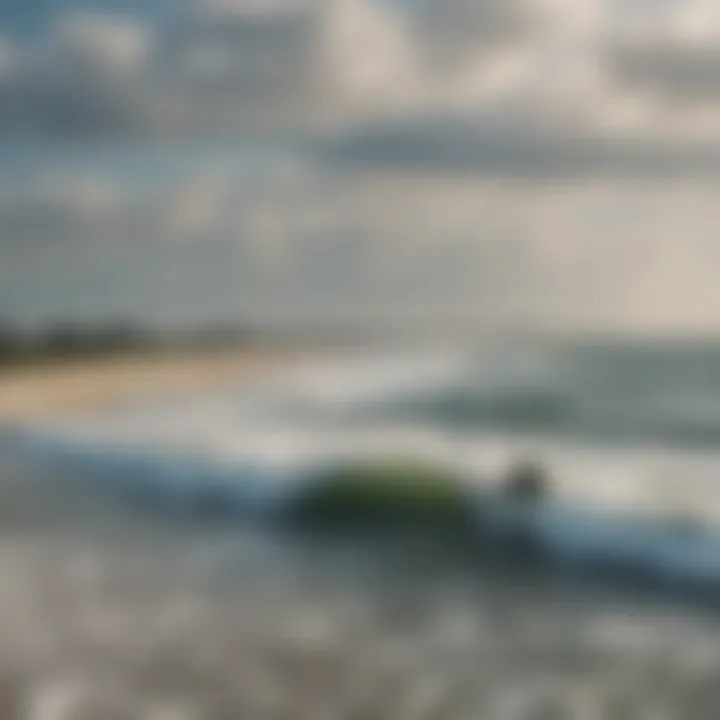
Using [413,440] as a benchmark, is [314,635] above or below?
above

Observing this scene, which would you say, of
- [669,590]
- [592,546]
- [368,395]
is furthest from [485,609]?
[368,395]

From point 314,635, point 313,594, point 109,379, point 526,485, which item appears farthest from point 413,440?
point 109,379

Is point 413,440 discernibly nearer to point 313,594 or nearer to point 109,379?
point 313,594

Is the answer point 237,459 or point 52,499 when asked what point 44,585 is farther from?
point 237,459

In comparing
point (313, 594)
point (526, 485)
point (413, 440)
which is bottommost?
point (413, 440)

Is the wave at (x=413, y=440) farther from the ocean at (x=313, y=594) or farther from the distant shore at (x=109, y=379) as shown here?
the distant shore at (x=109, y=379)

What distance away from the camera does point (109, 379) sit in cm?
2050

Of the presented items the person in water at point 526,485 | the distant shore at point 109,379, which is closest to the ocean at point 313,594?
the person in water at point 526,485

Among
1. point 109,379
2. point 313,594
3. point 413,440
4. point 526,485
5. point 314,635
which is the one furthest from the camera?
point 109,379

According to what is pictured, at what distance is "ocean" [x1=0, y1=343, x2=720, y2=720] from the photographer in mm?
5016

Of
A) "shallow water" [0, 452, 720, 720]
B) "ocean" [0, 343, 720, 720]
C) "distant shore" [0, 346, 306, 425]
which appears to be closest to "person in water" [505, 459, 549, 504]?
"ocean" [0, 343, 720, 720]

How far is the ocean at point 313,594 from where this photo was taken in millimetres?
5016

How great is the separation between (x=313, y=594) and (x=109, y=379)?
1453 cm

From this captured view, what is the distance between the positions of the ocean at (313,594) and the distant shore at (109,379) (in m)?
2.16
